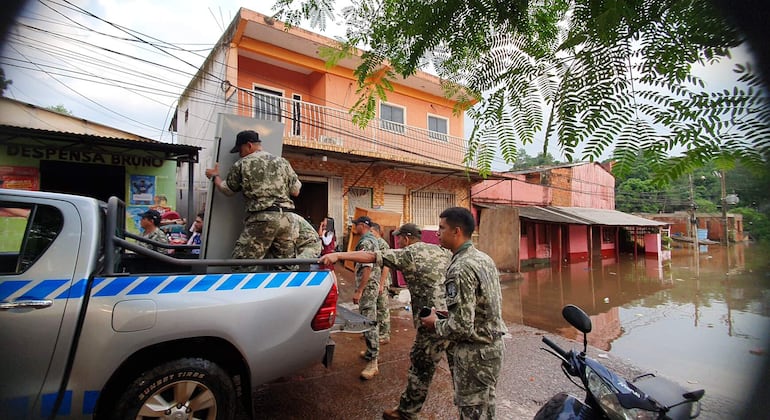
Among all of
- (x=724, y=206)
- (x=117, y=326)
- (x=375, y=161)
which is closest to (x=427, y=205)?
(x=375, y=161)

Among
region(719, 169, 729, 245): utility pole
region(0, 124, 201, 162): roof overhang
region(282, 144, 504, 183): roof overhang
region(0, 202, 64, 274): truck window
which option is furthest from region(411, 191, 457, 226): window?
region(719, 169, 729, 245): utility pole

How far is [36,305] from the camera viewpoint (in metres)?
1.97

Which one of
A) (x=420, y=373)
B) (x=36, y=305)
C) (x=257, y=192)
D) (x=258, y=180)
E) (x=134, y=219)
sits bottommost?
(x=420, y=373)

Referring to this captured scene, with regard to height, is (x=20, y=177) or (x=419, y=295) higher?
(x=20, y=177)

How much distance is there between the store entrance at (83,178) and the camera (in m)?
7.34

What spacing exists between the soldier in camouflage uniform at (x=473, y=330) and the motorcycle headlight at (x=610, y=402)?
0.53 metres

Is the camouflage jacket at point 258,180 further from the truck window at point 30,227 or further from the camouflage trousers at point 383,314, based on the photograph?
the camouflage trousers at point 383,314

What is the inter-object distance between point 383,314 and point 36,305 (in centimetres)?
362

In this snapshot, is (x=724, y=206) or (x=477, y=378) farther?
(x=477, y=378)

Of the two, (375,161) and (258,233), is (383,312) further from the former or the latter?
(375,161)

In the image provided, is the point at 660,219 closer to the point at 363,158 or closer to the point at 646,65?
the point at 363,158

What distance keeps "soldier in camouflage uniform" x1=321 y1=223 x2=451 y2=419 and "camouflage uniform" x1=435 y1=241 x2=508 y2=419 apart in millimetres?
613

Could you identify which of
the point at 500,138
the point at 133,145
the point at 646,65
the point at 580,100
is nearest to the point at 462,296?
the point at 500,138

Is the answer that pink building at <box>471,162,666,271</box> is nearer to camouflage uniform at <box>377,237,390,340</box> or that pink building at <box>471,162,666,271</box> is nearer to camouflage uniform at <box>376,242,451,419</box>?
camouflage uniform at <box>377,237,390,340</box>
